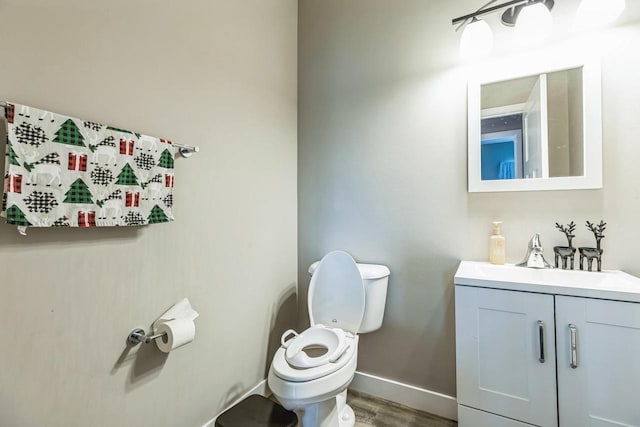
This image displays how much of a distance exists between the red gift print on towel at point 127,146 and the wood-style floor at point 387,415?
1.68 m

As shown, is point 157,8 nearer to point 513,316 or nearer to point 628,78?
point 513,316

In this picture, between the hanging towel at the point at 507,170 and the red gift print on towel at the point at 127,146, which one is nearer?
the red gift print on towel at the point at 127,146

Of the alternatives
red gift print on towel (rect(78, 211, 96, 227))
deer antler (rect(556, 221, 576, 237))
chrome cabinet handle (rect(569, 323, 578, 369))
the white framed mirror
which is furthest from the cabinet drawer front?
red gift print on towel (rect(78, 211, 96, 227))

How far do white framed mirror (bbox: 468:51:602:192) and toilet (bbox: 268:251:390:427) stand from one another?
80 centimetres

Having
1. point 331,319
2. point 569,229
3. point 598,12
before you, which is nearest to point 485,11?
point 598,12

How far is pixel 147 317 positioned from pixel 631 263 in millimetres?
2051

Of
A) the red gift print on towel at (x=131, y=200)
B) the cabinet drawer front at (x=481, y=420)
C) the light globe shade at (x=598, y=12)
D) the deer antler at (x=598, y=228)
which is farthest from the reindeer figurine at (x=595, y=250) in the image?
the red gift print on towel at (x=131, y=200)

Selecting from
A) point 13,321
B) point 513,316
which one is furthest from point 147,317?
point 513,316

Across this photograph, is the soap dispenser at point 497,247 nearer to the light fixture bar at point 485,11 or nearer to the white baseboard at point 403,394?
the white baseboard at point 403,394

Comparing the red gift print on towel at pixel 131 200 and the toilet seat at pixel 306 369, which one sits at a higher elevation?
the red gift print on towel at pixel 131 200

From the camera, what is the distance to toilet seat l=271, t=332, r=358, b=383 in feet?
4.07

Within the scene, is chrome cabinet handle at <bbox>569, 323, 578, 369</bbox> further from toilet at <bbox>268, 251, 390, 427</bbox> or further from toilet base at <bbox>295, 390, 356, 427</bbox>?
toilet base at <bbox>295, 390, 356, 427</bbox>

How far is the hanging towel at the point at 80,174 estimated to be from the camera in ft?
2.62

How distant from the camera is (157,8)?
1214mm
